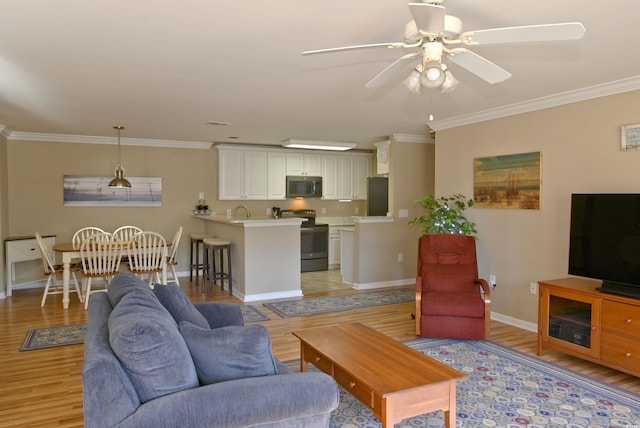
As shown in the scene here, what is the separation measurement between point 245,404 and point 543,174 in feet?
12.9

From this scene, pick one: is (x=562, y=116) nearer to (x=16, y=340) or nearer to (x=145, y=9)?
(x=145, y=9)

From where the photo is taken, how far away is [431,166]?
7.06 meters

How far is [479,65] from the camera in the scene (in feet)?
7.78

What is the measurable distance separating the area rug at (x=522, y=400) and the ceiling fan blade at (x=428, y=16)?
85.9 inches

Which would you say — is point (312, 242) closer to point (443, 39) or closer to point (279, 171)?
point (279, 171)

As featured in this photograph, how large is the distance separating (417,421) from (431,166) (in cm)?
493

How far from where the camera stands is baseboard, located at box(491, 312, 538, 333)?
4580 millimetres

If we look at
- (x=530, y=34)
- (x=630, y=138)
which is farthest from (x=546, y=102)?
(x=530, y=34)

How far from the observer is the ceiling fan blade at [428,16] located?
67.1 inches

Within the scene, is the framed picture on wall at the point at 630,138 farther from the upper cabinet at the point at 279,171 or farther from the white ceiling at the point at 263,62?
the upper cabinet at the point at 279,171

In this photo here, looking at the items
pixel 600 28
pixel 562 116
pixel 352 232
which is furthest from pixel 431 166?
pixel 600 28

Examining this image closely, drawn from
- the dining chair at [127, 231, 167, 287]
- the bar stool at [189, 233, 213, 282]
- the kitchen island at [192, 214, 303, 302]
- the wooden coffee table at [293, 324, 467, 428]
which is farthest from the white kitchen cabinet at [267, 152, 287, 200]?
the wooden coffee table at [293, 324, 467, 428]

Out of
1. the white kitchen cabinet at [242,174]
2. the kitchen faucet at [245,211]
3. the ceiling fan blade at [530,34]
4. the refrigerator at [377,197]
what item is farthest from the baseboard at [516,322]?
the kitchen faucet at [245,211]

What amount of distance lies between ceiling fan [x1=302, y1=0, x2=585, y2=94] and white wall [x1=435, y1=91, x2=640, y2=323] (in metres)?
2.09
